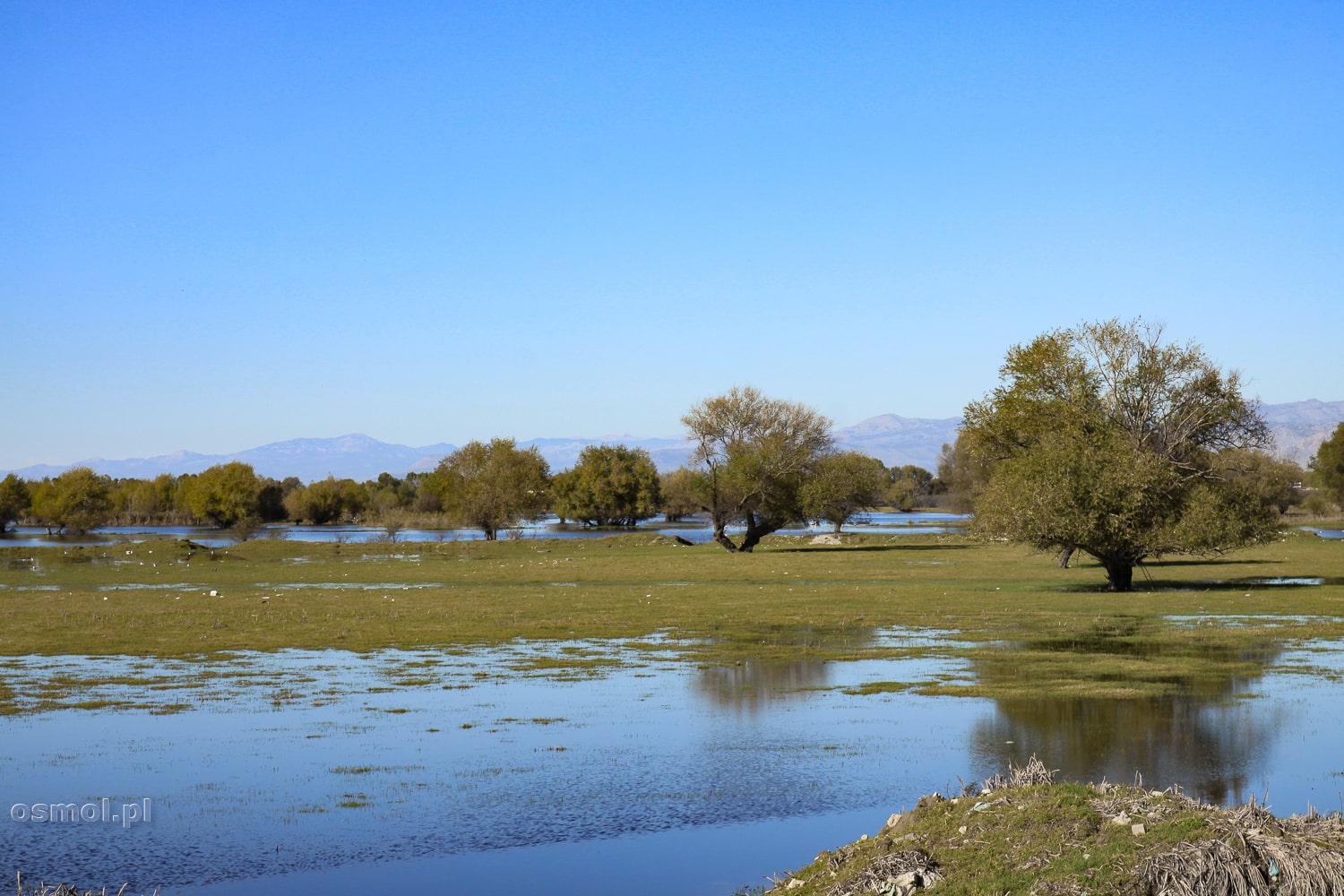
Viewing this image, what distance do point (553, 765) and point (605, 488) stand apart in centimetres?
13574

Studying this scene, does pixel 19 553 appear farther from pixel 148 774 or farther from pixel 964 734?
pixel 964 734

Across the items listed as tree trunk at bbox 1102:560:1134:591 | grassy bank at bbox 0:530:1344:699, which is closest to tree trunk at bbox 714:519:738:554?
grassy bank at bbox 0:530:1344:699

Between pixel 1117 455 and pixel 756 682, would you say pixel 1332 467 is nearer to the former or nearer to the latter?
pixel 1117 455

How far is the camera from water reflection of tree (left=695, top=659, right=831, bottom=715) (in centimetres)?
2133

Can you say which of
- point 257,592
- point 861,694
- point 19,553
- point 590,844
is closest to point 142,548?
point 19,553

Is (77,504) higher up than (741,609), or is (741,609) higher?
(77,504)

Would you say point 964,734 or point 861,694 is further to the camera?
point 861,694

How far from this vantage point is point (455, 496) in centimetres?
11138

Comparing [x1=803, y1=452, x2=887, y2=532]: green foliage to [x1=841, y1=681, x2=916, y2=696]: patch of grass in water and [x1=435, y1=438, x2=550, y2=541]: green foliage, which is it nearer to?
[x1=435, y1=438, x2=550, y2=541]: green foliage

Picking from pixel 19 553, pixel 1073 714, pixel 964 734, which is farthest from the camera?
pixel 19 553

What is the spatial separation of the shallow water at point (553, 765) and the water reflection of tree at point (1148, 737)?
0.22 feet

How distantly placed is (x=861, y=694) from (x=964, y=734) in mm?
4015

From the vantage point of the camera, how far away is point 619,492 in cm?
15250

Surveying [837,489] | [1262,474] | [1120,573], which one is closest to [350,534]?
[837,489]
